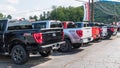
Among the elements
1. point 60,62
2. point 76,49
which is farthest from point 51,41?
point 76,49

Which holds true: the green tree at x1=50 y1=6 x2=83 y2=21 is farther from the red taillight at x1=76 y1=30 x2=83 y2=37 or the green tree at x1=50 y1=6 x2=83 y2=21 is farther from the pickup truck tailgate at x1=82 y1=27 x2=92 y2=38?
the red taillight at x1=76 y1=30 x2=83 y2=37

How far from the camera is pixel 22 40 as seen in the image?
10.1 meters

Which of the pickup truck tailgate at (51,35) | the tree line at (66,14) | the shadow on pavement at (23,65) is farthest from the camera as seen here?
the tree line at (66,14)

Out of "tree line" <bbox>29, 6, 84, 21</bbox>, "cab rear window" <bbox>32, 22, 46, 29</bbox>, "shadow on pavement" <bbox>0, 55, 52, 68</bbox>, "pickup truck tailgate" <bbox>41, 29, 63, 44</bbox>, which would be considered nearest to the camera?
"shadow on pavement" <bbox>0, 55, 52, 68</bbox>

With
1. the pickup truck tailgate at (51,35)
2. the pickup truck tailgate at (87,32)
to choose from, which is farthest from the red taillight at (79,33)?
the pickup truck tailgate at (51,35)

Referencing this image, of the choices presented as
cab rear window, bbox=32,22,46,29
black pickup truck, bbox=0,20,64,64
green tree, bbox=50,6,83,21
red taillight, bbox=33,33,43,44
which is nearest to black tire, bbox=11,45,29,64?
black pickup truck, bbox=0,20,64,64

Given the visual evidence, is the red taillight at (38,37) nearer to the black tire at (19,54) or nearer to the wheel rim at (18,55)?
the black tire at (19,54)

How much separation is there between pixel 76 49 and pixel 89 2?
63.5 feet

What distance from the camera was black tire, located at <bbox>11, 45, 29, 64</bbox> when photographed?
10.2 m

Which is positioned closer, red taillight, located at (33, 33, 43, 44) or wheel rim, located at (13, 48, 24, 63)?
red taillight, located at (33, 33, 43, 44)

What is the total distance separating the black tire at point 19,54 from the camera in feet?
33.3

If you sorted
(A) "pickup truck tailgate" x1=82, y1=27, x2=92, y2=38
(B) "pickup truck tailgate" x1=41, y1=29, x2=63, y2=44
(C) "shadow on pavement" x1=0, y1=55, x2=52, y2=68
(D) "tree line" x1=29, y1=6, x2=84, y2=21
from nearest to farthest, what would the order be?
(C) "shadow on pavement" x1=0, y1=55, x2=52, y2=68, (B) "pickup truck tailgate" x1=41, y1=29, x2=63, y2=44, (A) "pickup truck tailgate" x1=82, y1=27, x2=92, y2=38, (D) "tree line" x1=29, y1=6, x2=84, y2=21

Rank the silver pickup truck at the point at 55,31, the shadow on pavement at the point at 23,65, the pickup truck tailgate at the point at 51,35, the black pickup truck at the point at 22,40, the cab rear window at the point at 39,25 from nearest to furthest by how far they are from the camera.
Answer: the black pickup truck at the point at 22,40 < the shadow on pavement at the point at 23,65 < the pickup truck tailgate at the point at 51,35 < the silver pickup truck at the point at 55,31 < the cab rear window at the point at 39,25

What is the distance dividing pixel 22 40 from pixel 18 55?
2.31 ft
